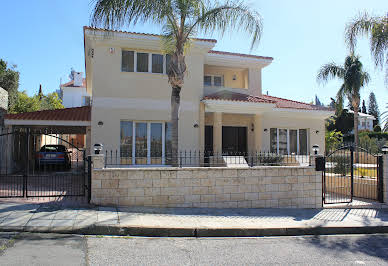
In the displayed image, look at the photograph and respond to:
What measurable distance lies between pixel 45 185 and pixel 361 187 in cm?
1102

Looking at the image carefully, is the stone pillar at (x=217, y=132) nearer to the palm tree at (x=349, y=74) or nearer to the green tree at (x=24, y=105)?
the palm tree at (x=349, y=74)

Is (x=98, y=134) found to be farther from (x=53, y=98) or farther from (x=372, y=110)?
(x=372, y=110)

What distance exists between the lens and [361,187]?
34.7 ft

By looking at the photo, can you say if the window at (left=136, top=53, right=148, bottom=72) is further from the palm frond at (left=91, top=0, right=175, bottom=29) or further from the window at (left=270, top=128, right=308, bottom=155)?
the window at (left=270, top=128, right=308, bottom=155)

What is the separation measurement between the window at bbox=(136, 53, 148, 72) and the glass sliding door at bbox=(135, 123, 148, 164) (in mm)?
2363

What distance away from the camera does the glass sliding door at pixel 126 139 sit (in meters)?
12.7

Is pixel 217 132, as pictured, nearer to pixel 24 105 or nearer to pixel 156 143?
pixel 156 143

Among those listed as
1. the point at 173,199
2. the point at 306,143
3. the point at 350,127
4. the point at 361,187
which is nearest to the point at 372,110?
the point at 350,127

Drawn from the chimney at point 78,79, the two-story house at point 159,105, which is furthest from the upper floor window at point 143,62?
the chimney at point 78,79

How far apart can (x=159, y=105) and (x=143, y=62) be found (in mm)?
1979

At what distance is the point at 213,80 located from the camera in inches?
647

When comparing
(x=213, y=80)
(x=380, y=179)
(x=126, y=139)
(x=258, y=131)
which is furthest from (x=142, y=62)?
(x=380, y=179)

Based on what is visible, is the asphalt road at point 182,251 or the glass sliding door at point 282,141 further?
the glass sliding door at point 282,141

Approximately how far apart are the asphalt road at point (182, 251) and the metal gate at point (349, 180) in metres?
3.66
